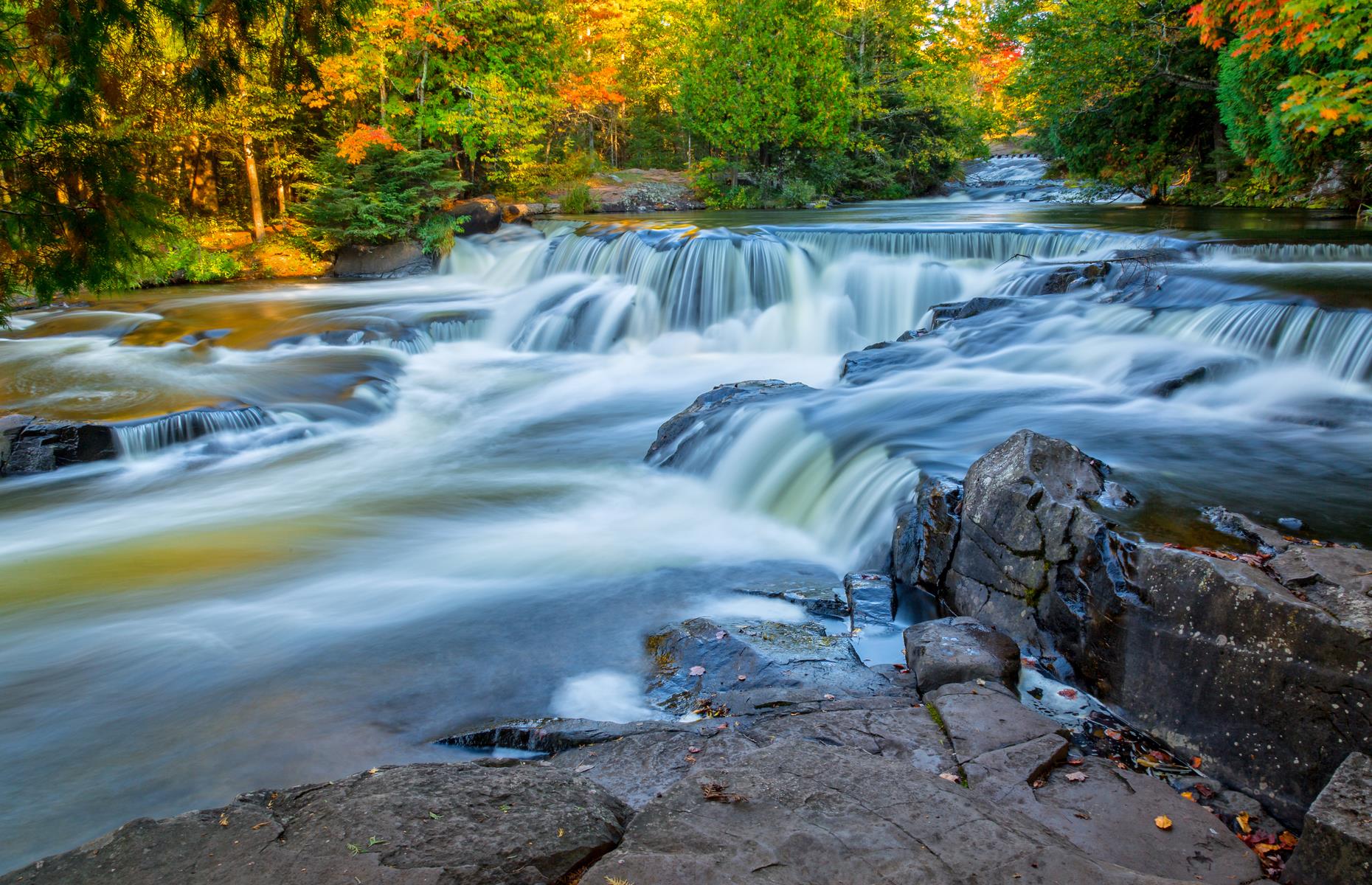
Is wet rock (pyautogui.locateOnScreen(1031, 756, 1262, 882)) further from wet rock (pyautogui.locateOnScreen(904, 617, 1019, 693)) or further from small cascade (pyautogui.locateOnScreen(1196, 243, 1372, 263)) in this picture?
small cascade (pyautogui.locateOnScreen(1196, 243, 1372, 263))

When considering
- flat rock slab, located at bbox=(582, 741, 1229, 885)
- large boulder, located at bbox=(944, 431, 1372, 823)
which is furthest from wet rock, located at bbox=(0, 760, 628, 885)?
large boulder, located at bbox=(944, 431, 1372, 823)

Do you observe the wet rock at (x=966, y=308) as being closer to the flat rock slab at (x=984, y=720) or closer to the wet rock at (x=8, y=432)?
the flat rock slab at (x=984, y=720)

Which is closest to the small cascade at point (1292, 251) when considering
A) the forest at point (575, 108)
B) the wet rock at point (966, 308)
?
the forest at point (575, 108)

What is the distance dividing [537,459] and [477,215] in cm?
1147

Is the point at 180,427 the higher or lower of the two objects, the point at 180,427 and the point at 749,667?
the higher

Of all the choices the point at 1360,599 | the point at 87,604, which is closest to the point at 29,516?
the point at 87,604

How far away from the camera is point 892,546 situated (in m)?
5.48

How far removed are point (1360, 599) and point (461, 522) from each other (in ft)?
20.1

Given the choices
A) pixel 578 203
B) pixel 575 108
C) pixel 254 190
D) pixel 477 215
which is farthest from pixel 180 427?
pixel 575 108

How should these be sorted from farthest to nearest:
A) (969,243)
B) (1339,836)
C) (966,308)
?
(969,243) → (966,308) → (1339,836)

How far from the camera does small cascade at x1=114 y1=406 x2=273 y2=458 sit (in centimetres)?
845

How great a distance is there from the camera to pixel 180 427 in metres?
8.72

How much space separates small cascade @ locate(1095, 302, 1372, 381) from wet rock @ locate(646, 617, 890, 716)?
5465 mm

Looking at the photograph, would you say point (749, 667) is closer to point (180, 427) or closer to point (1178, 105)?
point (180, 427)
